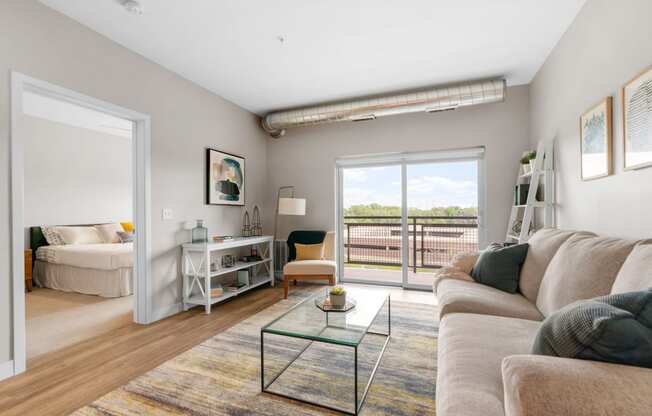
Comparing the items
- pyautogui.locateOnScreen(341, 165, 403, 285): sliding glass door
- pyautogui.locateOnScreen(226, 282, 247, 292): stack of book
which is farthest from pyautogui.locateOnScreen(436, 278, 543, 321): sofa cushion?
pyautogui.locateOnScreen(226, 282, 247, 292): stack of book

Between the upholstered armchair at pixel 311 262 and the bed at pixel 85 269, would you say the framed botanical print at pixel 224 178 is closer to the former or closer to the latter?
the upholstered armchair at pixel 311 262

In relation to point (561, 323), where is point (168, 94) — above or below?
above

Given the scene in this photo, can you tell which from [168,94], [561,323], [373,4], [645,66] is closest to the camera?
[561,323]

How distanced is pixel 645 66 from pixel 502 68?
1.85 meters

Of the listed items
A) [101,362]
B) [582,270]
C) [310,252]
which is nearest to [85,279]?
[101,362]

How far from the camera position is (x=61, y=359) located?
2291mm

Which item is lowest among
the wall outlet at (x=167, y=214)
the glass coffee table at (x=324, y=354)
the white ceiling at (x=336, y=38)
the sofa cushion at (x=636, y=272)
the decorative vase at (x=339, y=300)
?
the glass coffee table at (x=324, y=354)

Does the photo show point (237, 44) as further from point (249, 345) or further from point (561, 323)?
point (561, 323)

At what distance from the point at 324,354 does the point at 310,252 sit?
2068 millimetres

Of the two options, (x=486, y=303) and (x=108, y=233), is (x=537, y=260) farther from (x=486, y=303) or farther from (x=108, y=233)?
(x=108, y=233)

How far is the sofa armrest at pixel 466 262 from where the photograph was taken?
2635mm

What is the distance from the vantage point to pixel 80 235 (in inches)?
195

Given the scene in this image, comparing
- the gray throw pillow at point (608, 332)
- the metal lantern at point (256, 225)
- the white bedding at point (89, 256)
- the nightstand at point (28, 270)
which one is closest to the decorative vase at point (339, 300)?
the gray throw pillow at point (608, 332)

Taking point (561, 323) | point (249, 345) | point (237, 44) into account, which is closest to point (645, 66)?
point (561, 323)
